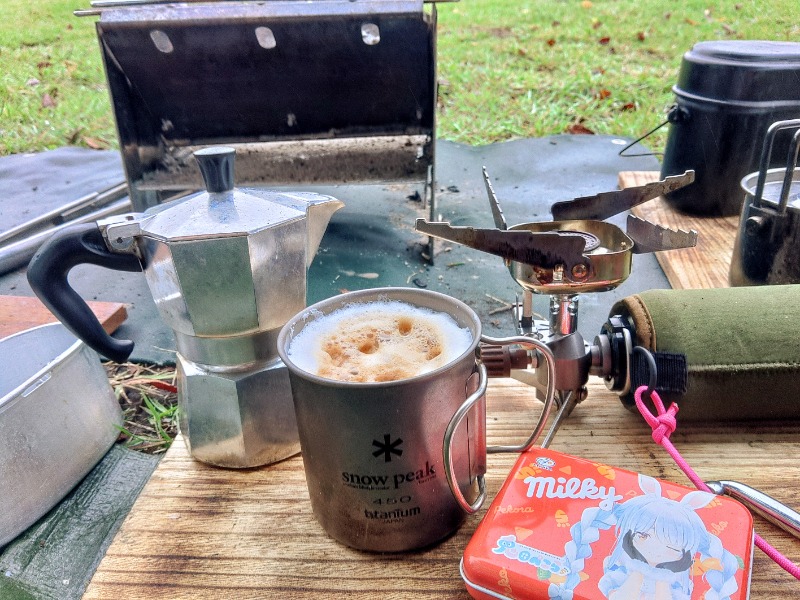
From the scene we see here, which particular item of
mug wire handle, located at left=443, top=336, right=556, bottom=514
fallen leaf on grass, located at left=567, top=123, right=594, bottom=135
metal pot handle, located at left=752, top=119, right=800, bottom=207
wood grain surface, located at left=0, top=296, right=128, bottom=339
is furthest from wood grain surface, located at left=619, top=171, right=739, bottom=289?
wood grain surface, located at left=0, top=296, right=128, bottom=339

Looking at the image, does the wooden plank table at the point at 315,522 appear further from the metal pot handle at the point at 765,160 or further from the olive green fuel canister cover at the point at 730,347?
the metal pot handle at the point at 765,160

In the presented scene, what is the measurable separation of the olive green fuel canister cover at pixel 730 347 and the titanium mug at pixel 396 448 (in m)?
0.18

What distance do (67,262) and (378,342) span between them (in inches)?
13.1

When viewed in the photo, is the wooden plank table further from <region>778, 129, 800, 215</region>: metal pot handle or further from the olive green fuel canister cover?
<region>778, 129, 800, 215</region>: metal pot handle

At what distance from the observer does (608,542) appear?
498 millimetres

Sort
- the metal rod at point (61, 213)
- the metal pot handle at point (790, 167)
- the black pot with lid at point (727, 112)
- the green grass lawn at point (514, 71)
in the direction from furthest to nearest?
1. the green grass lawn at point (514, 71)
2. the metal rod at point (61, 213)
3. the black pot with lid at point (727, 112)
4. the metal pot handle at point (790, 167)

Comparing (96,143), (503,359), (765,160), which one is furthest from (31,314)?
(96,143)

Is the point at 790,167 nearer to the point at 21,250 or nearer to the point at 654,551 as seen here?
the point at 654,551

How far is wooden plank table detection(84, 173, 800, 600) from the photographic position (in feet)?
1.79

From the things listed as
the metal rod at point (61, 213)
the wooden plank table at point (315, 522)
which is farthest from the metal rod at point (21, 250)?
the wooden plank table at point (315, 522)

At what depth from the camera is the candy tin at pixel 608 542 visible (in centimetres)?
46

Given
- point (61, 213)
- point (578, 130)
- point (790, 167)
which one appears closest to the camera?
point (790, 167)

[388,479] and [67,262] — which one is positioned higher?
[67,262]

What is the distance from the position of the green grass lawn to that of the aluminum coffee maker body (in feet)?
6.15
